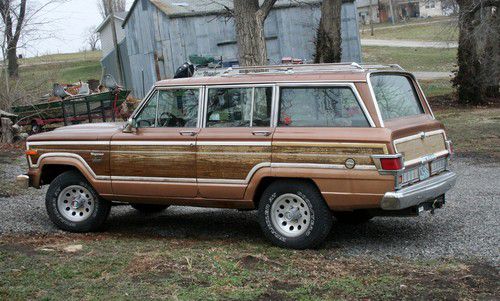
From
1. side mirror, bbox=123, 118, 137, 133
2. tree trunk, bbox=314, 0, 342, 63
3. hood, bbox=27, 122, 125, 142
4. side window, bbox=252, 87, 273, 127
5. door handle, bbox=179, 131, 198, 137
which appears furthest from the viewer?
tree trunk, bbox=314, 0, 342, 63

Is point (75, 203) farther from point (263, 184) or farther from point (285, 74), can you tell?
point (285, 74)

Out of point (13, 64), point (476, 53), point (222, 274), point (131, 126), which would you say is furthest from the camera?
point (13, 64)

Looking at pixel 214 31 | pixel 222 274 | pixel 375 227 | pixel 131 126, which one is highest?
pixel 214 31

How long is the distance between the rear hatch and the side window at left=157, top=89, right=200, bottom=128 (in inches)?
80.3

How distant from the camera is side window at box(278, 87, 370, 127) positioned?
7.86m

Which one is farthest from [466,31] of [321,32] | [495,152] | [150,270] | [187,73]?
[150,270]

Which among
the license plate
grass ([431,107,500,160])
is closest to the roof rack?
the license plate

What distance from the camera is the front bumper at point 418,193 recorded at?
24.5 ft

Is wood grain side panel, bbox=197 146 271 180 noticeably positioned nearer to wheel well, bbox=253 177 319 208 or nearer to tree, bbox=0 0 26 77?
wheel well, bbox=253 177 319 208

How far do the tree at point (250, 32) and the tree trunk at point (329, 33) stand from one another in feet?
22.3

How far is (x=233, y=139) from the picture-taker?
8.26 metres

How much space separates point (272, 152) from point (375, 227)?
1982 mm

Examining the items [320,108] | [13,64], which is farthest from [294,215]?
[13,64]

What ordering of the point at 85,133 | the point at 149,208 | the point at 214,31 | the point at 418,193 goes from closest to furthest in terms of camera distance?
1. the point at 418,193
2. the point at 85,133
3. the point at 149,208
4. the point at 214,31
